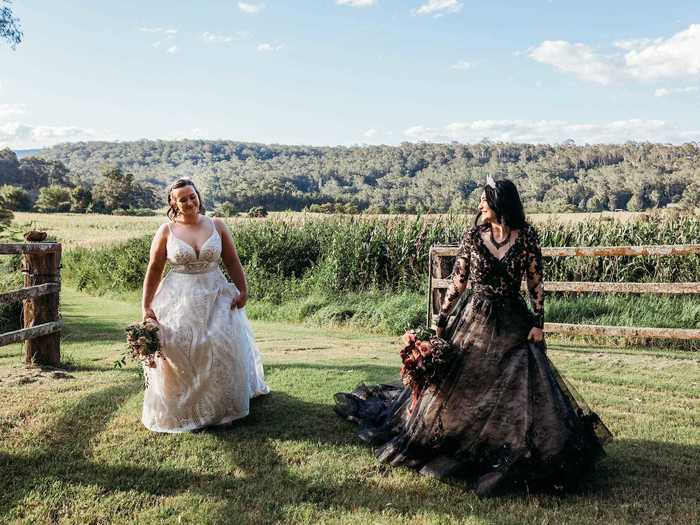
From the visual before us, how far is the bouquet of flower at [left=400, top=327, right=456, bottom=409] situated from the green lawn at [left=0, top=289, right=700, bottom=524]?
636 mm

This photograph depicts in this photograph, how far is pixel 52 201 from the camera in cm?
6525

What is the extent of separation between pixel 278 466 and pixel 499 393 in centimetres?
163

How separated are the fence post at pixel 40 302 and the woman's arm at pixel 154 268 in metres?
2.58

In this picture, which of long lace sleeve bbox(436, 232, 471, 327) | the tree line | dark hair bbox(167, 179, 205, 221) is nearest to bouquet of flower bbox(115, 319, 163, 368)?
dark hair bbox(167, 179, 205, 221)

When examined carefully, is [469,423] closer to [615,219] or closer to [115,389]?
[115,389]

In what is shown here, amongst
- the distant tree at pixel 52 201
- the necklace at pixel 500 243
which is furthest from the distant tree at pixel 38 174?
the necklace at pixel 500 243

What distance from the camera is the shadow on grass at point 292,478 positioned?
12.2ft

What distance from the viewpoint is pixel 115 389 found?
20.8ft

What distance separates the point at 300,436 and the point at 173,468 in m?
1.08

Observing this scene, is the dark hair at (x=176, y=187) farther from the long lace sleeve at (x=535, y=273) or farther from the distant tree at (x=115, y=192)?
the distant tree at (x=115, y=192)

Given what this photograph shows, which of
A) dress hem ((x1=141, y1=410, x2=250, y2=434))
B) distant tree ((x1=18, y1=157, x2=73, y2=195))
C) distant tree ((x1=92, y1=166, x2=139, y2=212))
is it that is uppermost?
distant tree ((x1=18, y1=157, x2=73, y2=195))

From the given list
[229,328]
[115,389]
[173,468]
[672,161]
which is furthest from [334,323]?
[672,161]

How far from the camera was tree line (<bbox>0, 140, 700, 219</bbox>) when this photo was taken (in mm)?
53688

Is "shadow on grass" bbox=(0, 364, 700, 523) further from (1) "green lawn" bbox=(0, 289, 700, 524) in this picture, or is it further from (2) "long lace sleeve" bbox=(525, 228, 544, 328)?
(2) "long lace sleeve" bbox=(525, 228, 544, 328)
